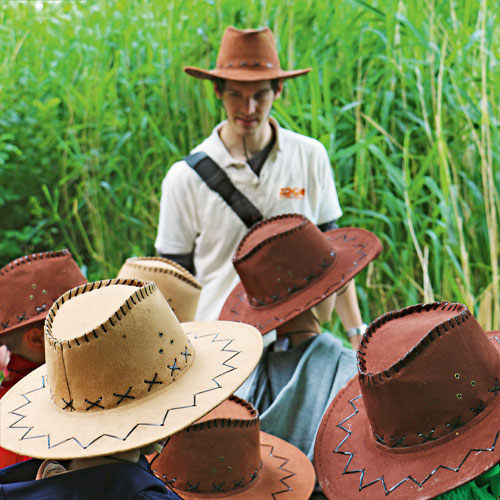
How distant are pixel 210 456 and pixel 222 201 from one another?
1.40 metres

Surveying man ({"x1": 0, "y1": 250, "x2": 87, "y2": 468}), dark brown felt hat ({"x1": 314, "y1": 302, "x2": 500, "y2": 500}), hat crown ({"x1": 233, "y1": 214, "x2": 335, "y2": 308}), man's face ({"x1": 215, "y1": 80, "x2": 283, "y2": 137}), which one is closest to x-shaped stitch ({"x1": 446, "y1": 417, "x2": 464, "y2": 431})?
dark brown felt hat ({"x1": 314, "y1": 302, "x2": 500, "y2": 500})

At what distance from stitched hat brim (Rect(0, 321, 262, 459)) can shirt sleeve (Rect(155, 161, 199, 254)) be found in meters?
1.45

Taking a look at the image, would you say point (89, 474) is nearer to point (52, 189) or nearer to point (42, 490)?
point (42, 490)

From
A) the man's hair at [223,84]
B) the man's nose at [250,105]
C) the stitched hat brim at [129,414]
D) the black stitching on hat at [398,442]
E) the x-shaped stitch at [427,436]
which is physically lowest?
the black stitching on hat at [398,442]

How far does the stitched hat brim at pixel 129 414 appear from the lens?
1.28m

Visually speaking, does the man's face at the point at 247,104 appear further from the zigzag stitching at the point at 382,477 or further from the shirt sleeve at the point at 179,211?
the zigzag stitching at the point at 382,477

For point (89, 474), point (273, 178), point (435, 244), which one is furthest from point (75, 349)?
point (435, 244)

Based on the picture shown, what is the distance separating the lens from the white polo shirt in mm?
2934

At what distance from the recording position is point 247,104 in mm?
2820

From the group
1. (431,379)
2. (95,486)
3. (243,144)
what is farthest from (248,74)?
(95,486)

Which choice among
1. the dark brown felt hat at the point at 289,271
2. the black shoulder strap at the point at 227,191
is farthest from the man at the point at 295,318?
the black shoulder strap at the point at 227,191

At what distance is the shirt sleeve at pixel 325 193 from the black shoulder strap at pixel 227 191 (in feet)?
1.02

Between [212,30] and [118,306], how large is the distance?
3.22 m

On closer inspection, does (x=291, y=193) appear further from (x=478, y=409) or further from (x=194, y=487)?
(x=478, y=409)
